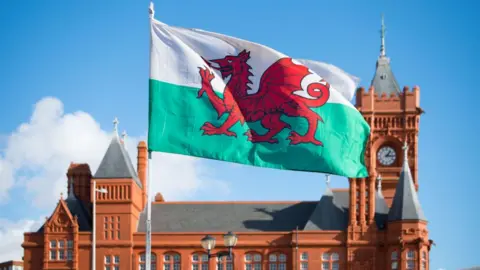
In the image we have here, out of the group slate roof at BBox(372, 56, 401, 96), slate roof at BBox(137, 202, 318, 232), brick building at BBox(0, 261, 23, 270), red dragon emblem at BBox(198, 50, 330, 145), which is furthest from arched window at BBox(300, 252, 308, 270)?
brick building at BBox(0, 261, 23, 270)

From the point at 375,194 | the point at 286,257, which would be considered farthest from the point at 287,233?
the point at 375,194

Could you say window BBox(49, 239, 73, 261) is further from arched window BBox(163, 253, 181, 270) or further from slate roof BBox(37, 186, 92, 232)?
arched window BBox(163, 253, 181, 270)

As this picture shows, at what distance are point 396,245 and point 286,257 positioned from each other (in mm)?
9997

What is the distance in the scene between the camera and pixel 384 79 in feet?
378

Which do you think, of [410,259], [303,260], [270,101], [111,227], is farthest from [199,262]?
[270,101]

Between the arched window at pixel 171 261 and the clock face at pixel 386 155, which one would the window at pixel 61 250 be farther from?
the clock face at pixel 386 155

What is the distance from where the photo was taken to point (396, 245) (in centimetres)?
9850

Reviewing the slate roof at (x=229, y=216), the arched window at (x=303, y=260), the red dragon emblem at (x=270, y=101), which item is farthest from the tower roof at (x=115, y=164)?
the red dragon emblem at (x=270, y=101)

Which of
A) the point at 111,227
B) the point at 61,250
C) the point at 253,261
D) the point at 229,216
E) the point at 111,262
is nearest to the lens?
the point at 111,262

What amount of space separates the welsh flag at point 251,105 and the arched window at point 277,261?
225ft

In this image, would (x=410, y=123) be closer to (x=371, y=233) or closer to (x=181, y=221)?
(x=371, y=233)

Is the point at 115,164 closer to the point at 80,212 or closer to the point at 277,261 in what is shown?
the point at 80,212

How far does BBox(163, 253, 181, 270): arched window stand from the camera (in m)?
103

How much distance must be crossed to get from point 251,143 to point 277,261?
69150 mm
